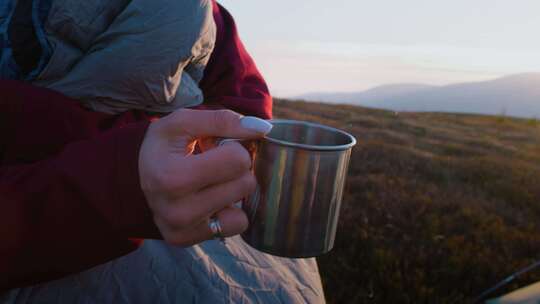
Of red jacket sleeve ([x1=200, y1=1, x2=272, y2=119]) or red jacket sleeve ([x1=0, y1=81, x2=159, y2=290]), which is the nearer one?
red jacket sleeve ([x1=0, y1=81, x2=159, y2=290])

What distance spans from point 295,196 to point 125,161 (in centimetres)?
43

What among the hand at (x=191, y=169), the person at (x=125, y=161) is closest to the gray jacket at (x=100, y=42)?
the person at (x=125, y=161)

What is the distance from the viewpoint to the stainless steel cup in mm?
1047

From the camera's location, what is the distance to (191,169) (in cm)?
92

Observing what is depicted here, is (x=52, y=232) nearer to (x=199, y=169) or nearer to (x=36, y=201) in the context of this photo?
(x=36, y=201)

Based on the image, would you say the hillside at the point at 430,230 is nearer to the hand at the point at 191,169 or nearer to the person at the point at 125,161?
the person at the point at 125,161

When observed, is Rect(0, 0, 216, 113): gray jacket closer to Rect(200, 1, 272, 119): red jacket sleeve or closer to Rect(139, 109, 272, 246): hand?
Rect(200, 1, 272, 119): red jacket sleeve

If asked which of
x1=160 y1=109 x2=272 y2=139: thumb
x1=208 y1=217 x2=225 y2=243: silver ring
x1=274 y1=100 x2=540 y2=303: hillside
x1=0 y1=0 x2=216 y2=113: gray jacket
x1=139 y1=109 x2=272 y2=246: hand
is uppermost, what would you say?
x1=0 y1=0 x2=216 y2=113: gray jacket

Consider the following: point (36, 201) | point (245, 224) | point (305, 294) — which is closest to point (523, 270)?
point (305, 294)

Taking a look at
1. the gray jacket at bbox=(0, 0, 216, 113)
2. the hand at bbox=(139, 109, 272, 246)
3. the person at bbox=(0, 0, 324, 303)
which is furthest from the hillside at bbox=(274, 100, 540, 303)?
the hand at bbox=(139, 109, 272, 246)

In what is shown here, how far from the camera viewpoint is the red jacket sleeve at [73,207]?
980 millimetres

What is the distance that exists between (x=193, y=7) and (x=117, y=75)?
0.40 metres

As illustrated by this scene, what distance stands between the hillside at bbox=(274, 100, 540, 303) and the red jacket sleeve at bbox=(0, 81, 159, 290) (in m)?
2.30

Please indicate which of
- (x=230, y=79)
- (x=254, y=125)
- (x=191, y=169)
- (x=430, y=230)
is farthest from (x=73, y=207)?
(x=430, y=230)
